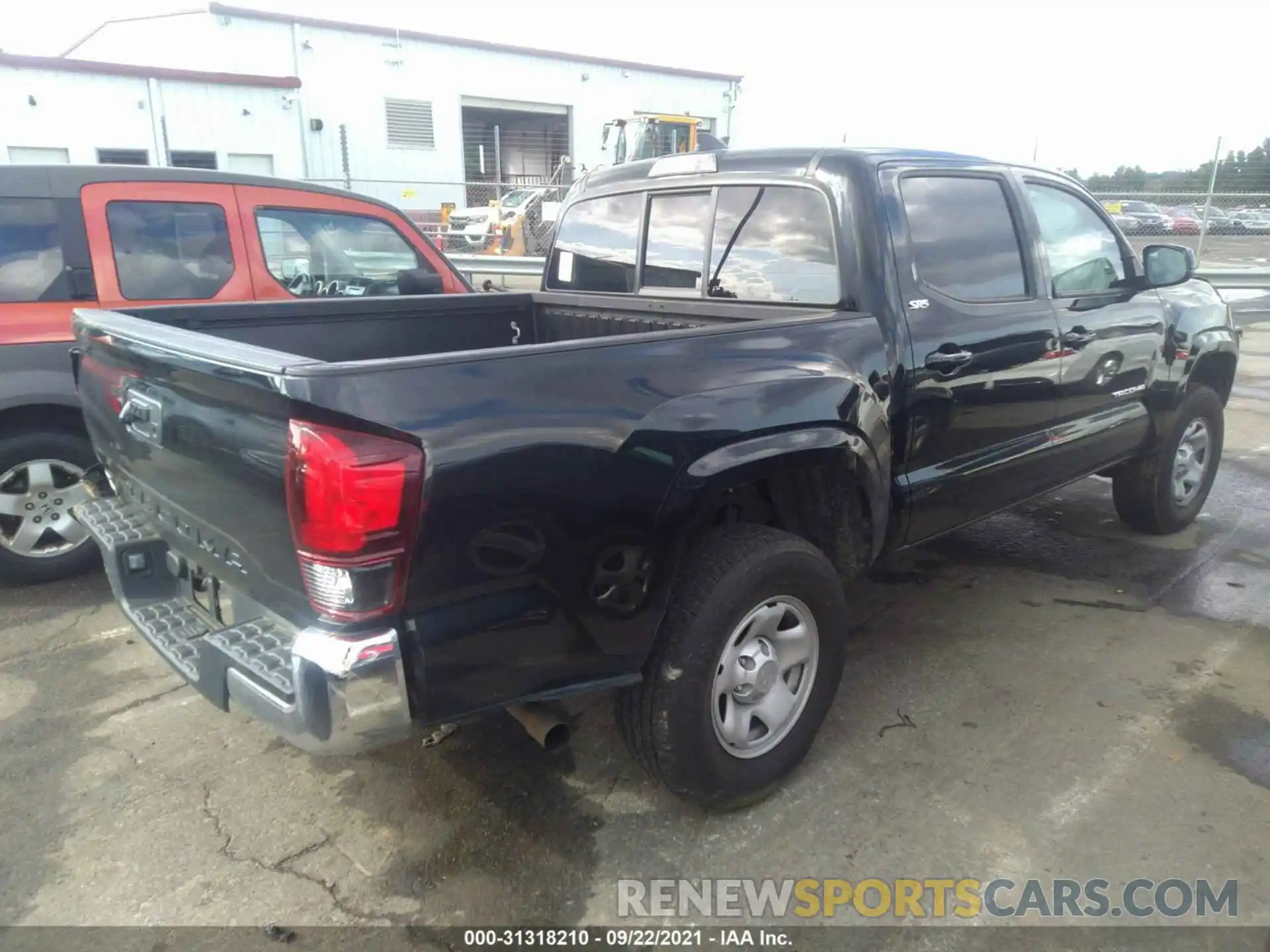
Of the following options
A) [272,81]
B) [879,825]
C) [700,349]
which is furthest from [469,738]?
[272,81]

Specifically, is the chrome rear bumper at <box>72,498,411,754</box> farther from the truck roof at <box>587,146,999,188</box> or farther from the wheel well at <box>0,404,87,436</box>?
the truck roof at <box>587,146,999,188</box>

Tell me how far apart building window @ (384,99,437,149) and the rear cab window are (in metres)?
23.5

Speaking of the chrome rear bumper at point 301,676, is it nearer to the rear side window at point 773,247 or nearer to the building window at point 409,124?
the rear side window at point 773,247

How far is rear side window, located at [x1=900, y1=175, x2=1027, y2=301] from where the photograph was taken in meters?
3.22

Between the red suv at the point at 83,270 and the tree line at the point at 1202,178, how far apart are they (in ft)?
41.6

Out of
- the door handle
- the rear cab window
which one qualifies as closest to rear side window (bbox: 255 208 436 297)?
the rear cab window

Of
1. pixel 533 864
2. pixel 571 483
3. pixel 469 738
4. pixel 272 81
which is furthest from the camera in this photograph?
pixel 272 81

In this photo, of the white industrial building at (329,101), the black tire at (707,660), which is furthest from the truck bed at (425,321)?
the white industrial building at (329,101)

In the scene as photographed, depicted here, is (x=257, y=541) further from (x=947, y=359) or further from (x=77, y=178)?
(x=77, y=178)

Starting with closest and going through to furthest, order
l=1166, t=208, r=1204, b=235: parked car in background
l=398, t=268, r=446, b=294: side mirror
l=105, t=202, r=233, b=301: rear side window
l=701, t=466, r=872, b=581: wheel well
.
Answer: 1. l=701, t=466, r=872, b=581: wheel well
2. l=105, t=202, r=233, b=301: rear side window
3. l=398, t=268, r=446, b=294: side mirror
4. l=1166, t=208, r=1204, b=235: parked car in background

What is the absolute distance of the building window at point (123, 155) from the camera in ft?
63.1

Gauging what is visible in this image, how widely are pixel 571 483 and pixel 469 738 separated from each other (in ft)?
4.60

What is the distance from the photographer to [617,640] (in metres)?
2.33

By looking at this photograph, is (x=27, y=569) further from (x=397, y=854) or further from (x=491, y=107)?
(x=491, y=107)
